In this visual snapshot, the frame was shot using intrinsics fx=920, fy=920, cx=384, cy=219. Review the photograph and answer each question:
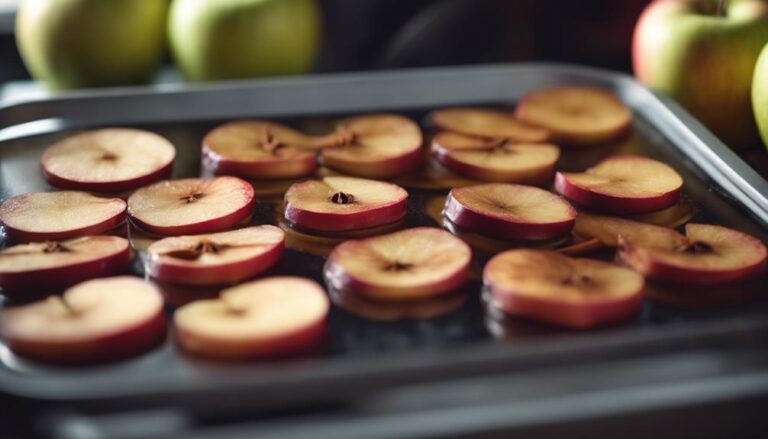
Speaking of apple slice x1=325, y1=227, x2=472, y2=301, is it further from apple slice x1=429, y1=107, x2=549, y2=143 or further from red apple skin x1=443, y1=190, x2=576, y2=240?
apple slice x1=429, y1=107, x2=549, y2=143

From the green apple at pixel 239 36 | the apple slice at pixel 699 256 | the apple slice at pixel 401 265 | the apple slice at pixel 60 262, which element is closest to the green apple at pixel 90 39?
the green apple at pixel 239 36

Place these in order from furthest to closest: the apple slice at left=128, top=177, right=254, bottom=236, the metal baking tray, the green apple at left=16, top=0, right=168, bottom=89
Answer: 1. the green apple at left=16, top=0, right=168, bottom=89
2. the apple slice at left=128, top=177, right=254, bottom=236
3. the metal baking tray

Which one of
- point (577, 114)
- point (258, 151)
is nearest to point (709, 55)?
point (577, 114)

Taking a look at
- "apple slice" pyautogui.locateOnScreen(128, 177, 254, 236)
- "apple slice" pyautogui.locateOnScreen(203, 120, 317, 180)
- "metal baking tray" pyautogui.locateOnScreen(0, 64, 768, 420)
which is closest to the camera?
"metal baking tray" pyautogui.locateOnScreen(0, 64, 768, 420)

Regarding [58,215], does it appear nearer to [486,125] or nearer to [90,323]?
[90,323]

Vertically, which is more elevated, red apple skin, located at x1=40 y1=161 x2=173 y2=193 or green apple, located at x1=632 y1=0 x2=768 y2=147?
green apple, located at x1=632 y1=0 x2=768 y2=147

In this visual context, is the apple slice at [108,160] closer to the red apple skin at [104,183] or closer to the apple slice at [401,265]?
the red apple skin at [104,183]

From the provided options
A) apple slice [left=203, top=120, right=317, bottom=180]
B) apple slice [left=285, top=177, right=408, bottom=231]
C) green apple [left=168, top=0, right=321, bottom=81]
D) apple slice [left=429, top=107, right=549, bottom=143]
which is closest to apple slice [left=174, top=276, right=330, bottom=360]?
apple slice [left=285, top=177, right=408, bottom=231]
